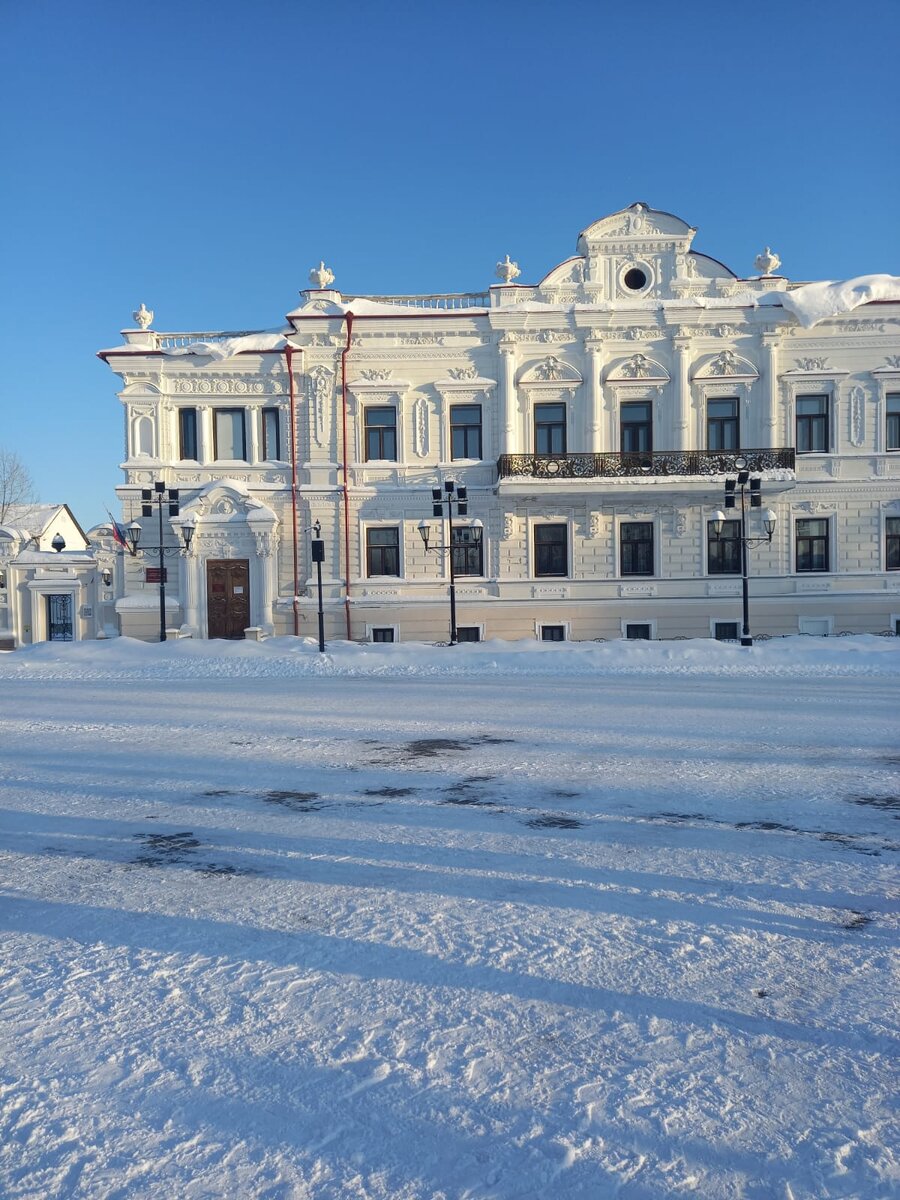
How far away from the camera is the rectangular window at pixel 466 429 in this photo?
2406 cm

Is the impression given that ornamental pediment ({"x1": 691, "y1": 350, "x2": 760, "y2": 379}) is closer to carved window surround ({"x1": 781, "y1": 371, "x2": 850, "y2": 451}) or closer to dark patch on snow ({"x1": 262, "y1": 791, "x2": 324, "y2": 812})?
carved window surround ({"x1": 781, "y1": 371, "x2": 850, "y2": 451})

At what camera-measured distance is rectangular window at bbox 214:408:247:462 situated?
24.4 meters

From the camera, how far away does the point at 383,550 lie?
24250 mm

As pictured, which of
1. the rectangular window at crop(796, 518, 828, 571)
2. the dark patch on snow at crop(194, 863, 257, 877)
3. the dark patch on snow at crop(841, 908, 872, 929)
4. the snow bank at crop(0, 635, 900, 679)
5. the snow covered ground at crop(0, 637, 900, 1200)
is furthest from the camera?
the rectangular window at crop(796, 518, 828, 571)

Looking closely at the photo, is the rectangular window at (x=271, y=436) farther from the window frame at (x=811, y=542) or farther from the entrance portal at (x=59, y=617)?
the window frame at (x=811, y=542)

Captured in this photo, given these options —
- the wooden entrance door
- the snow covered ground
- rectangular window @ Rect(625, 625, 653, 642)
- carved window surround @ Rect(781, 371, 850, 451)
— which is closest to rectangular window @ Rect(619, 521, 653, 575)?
rectangular window @ Rect(625, 625, 653, 642)

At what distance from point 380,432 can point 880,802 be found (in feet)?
66.4

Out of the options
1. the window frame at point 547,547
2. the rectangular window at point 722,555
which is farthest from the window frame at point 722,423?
the window frame at point 547,547

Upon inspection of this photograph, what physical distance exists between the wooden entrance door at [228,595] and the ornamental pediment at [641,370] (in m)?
12.6

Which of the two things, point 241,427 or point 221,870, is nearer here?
point 221,870

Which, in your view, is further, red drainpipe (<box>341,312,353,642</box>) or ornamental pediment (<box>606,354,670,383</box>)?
red drainpipe (<box>341,312,353,642</box>)

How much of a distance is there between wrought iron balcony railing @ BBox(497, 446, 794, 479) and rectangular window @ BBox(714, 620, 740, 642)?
4.44 m

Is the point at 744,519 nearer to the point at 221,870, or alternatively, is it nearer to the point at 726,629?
the point at 726,629

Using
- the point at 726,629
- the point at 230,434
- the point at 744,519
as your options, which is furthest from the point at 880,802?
the point at 230,434
